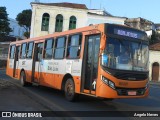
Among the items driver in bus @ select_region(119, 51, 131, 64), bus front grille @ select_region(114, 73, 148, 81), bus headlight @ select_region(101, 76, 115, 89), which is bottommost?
bus headlight @ select_region(101, 76, 115, 89)

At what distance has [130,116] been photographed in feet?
36.5

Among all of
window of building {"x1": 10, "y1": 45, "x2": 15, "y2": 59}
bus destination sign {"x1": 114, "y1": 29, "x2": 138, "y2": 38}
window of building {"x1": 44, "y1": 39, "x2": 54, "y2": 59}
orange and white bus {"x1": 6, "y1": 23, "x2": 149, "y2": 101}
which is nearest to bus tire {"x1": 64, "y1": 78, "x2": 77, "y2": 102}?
orange and white bus {"x1": 6, "y1": 23, "x2": 149, "y2": 101}

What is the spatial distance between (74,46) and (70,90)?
1.74 m

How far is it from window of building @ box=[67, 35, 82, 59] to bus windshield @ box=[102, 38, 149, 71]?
1.85 meters

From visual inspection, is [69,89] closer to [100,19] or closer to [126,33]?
[126,33]

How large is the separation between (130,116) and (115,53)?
221cm

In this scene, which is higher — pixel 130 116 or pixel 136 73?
pixel 136 73

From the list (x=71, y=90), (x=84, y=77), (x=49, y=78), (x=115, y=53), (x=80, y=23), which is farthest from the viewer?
(x=80, y=23)

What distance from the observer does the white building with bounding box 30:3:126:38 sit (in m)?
52.3

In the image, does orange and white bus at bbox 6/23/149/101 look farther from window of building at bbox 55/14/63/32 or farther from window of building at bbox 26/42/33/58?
window of building at bbox 55/14/63/32

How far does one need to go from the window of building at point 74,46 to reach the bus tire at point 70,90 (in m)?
0.99

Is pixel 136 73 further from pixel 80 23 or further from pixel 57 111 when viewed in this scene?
pixel 80 23

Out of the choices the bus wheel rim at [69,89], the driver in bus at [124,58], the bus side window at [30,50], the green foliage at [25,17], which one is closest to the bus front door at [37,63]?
the bus side window at [30,50]

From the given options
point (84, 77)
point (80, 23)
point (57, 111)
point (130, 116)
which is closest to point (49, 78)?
point (84, 77)
